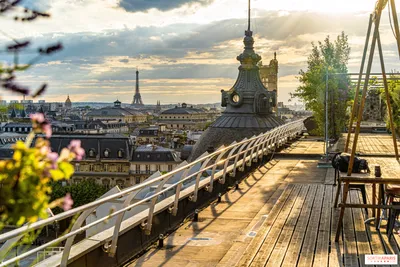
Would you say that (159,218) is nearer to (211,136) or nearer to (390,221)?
(390,221)

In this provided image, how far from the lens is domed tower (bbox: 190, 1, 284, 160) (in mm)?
26859

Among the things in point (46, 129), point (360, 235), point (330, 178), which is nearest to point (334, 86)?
point (330, 178)

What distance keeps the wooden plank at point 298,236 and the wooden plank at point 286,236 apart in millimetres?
50

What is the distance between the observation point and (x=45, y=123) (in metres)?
1.71

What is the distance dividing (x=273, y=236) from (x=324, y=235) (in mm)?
641

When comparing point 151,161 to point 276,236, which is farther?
point 151,161

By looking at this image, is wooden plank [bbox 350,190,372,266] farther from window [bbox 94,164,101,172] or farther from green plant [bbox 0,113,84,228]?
window [bbox 94,164,101,172]

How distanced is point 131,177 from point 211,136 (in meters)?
67.4

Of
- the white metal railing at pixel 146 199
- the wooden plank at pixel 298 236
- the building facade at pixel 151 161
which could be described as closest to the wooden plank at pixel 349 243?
the wooden plank at pixel 298 236

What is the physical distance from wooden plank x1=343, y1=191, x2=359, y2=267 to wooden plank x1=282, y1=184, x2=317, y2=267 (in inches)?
19.5

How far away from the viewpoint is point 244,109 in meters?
27.7

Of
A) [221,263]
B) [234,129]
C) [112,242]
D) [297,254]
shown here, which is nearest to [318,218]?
[297,254]

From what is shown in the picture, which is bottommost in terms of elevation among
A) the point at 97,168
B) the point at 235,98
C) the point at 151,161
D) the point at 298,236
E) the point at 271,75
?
the point at 97,168

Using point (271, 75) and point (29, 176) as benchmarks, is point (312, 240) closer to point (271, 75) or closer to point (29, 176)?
point (29, 176)
